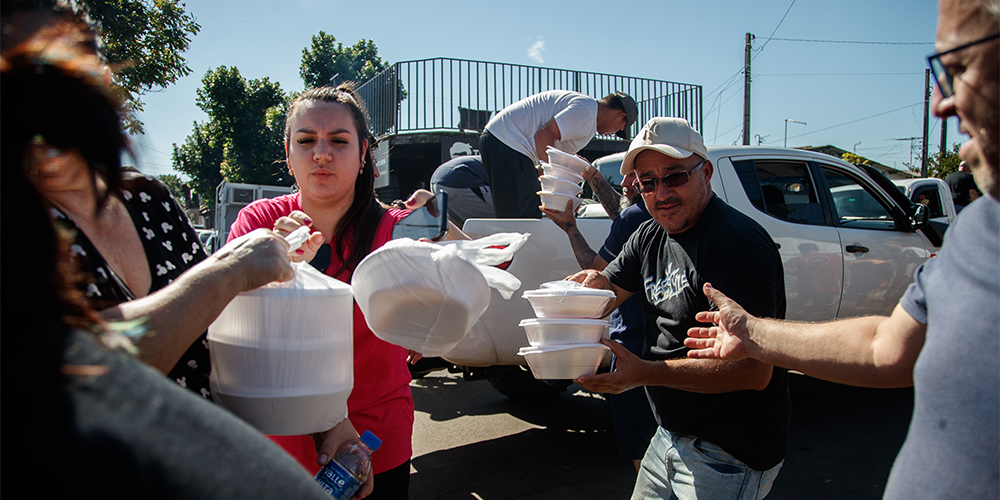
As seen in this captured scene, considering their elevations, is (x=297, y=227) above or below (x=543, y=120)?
below

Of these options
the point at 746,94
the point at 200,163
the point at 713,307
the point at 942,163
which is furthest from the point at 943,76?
the point at 200,163

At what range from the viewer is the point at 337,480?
1.60m

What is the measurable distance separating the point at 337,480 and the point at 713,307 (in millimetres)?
1386

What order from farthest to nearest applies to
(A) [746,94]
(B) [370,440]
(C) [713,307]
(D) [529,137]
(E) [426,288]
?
(A) [746,94]
(D) [529,137]
(C) [713,307]
(B) [370,440]
(E) [426,288]

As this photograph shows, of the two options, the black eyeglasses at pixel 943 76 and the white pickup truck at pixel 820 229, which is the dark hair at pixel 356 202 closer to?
the black eyeglasses at pixel 943 76

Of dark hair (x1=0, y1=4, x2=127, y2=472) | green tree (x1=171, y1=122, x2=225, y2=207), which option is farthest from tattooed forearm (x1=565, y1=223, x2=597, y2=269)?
green tree (x1=171, y1=122, x2=225, y2=207)

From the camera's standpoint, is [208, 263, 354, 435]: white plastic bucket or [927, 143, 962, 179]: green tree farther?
[927, 143, 962, 179]: green tree

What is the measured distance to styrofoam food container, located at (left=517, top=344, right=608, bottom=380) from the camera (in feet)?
6.71

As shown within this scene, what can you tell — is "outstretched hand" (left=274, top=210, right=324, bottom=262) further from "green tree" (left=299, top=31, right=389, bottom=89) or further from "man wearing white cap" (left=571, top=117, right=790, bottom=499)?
"green tree" (left=299, top=31, right=389, bottom=89)

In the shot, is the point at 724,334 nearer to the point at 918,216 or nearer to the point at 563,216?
the point at 563,216

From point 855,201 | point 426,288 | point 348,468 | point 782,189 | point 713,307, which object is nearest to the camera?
point 426,288

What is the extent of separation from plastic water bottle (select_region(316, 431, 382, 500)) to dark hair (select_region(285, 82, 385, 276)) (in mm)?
596

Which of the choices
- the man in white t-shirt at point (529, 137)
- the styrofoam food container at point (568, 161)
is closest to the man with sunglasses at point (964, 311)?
the styrofoam food container at point (568, 161)

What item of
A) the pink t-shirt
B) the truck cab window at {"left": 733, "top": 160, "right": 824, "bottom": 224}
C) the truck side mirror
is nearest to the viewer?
the pink t-shirt
